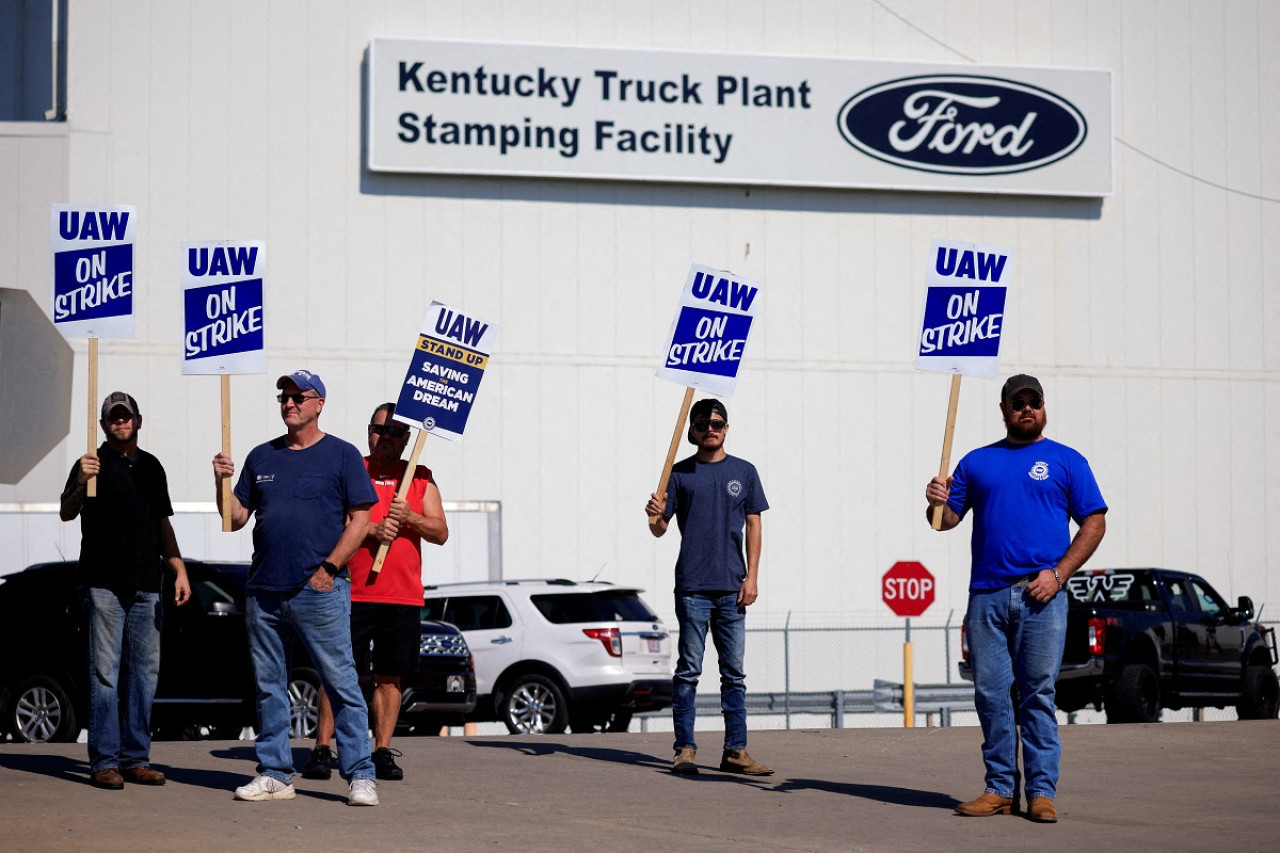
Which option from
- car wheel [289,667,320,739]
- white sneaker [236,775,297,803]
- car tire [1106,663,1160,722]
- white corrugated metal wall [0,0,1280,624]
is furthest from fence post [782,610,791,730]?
white sneaker [236,775,297,803]

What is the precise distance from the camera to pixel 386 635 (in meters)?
10.4

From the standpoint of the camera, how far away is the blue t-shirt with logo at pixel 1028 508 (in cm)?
883

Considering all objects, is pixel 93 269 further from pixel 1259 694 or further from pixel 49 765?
pixel 1259 694

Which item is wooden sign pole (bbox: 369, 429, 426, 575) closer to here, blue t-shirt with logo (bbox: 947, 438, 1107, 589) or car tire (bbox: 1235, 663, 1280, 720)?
blue t-shirt with logo (bbox: 947, 438, 1107, 589)

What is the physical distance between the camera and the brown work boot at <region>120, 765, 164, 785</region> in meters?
9.85

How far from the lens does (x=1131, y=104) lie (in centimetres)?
2877

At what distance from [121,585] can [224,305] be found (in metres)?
1.72

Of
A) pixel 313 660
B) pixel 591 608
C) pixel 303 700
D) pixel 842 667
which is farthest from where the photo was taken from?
pixel 842 667

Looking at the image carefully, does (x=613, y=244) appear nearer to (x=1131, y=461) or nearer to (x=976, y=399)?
(x=976, y=399)

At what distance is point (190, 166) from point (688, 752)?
55.6 feet

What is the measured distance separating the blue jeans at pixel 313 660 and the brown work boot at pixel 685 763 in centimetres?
243

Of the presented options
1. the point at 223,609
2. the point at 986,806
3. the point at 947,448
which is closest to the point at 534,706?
the point at 223,609

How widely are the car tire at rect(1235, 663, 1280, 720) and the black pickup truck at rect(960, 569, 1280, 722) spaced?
0.01 m

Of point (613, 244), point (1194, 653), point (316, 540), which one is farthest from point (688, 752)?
point (613, 244)
